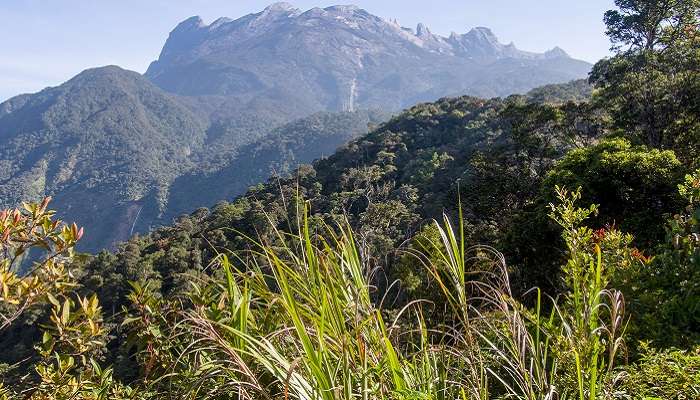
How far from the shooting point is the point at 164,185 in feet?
354

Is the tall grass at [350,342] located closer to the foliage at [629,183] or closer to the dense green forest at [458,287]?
the dense green forest at [458,287]

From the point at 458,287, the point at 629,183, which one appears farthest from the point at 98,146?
the point at 458,287

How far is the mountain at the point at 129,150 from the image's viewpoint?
100 metres

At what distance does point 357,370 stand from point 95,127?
6444 inches

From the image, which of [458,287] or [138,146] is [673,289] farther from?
[138,146]

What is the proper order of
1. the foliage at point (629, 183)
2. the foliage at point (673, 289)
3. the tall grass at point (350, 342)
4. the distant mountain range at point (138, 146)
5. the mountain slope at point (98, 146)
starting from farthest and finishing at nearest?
the mountain slope at point (98, 146)
the distant mountain range at point (138, 146)
the foliage at point (629, 183)
the foliage at point (673, 289)
the tall grass at point (350, 342)

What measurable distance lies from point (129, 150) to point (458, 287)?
14331cm

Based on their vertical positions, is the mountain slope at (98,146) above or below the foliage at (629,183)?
above

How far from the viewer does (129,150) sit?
12988 cm

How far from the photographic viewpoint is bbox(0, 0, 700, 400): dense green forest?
1.04 meters

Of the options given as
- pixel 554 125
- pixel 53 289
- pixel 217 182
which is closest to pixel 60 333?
pixel 53 289

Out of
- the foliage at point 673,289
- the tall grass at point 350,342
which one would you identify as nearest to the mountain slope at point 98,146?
the foliage at point 673,289

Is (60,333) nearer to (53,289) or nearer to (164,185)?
(53,289)

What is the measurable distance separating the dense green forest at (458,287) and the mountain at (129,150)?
72973 millimetres
